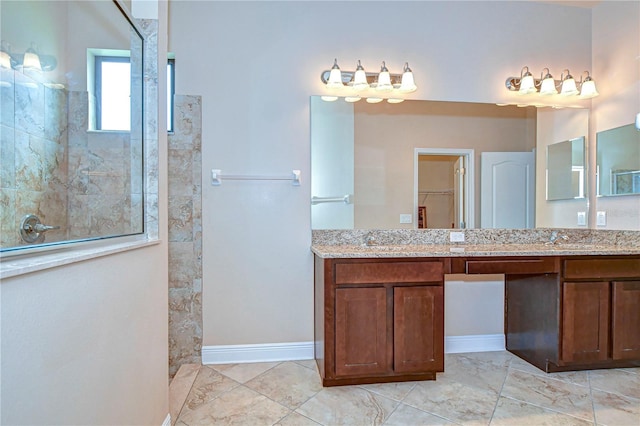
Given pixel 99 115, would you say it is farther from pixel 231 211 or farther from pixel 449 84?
pixel 449 84

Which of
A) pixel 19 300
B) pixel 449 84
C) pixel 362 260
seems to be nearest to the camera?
pixel 19 300

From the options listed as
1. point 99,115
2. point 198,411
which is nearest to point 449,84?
point 99,115

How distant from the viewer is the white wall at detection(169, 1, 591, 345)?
2.42 meters

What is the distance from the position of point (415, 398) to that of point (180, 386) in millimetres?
1432

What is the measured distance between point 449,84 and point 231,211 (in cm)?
194

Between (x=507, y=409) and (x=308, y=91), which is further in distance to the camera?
(x=308, y=91)

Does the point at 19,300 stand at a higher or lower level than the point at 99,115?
lower

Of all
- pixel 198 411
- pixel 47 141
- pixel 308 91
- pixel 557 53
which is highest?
pixel 557 53

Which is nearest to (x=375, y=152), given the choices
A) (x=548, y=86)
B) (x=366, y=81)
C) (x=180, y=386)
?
(x=366, y=81)

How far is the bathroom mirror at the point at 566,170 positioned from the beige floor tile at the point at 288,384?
2346 millimetres

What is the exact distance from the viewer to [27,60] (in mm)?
1638

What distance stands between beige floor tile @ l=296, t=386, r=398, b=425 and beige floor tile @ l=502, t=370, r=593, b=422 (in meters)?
0.77

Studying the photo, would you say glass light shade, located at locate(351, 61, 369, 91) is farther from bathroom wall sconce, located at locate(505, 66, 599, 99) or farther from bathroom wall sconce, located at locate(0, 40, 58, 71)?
bathroom wall sconce, located at locate(0, 40, 58, 71)

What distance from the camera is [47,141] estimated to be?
165cm
